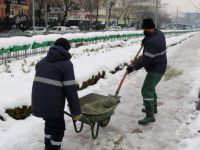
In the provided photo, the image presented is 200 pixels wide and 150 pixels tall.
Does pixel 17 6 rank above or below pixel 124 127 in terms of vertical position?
above

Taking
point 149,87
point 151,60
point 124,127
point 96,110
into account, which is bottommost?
point 124,127

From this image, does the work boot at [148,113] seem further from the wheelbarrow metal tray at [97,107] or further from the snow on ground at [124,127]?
the wheelbarrow metal tray at [97,107]

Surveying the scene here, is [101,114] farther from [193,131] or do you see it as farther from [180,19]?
[180,19]

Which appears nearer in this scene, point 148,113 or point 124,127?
point 124,127

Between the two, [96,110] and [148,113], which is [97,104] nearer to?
[96,110]

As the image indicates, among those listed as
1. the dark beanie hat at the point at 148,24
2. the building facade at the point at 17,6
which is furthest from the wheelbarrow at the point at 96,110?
the building facade at the point at 17,6

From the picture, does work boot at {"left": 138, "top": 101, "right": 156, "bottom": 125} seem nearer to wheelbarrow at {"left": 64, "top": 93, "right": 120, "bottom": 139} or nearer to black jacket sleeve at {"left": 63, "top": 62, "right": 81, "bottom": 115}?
wheelbarrow at {"left": 64, "top": 93, "right": 120, "bottom": 139}

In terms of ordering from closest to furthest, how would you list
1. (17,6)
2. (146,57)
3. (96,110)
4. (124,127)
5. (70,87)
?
(70,87) < (96,110) < (146,57) < (124,127) < (17,6)

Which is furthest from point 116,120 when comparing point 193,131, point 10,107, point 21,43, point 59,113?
point 21,43

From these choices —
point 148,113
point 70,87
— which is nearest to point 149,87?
point 148,113

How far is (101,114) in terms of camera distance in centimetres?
564

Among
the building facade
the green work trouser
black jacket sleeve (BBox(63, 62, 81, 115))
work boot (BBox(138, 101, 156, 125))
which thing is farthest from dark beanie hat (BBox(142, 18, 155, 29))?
the building facade

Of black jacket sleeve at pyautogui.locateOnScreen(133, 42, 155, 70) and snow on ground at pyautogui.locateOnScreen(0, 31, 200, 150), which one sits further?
black jacket sleeve at pyautogui.locateOnScreen(133, 42, 155, 70)

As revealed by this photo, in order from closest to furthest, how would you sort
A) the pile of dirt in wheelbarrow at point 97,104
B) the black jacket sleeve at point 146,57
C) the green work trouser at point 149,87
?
the pile of dirt in wheelbarrow at point 97,104
the black jacket sleeve at point 146,57
the green work trouser at point 149,87
